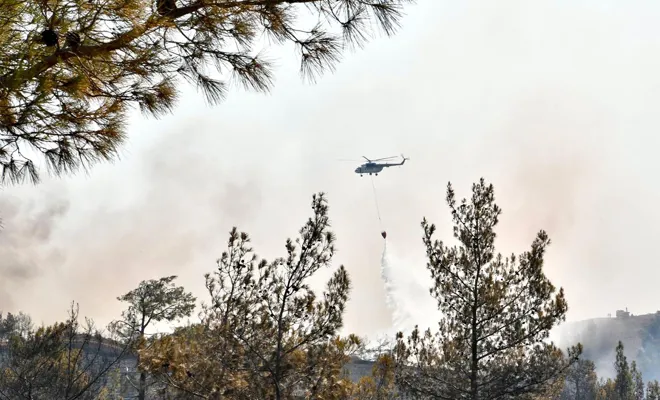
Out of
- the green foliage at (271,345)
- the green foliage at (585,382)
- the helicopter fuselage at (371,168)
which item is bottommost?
the green foliage at (271,345)

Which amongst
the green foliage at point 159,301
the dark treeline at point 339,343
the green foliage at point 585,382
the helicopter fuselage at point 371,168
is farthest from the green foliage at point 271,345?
the green foliage at point 585,382

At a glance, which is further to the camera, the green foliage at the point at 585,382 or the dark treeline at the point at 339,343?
the green foliage at the point at 585,382

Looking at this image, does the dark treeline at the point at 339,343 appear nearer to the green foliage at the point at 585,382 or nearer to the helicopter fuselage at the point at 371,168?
the helicopter fuselage at the point at 371,168

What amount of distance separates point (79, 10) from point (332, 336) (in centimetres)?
835

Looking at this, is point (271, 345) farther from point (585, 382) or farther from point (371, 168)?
point (585, 382)

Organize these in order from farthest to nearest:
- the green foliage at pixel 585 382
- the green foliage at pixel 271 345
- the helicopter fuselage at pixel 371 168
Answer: the green foliage at pixel 585 382
the helicopter fuselage at pixel 371 168
the green foliage at pixel 271 345

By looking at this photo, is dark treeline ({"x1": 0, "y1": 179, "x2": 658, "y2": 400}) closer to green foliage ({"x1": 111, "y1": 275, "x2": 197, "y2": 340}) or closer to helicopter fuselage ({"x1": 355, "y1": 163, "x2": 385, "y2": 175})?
green foliage ({"x1": 111, "y1": 275, "x2": 197, "y2": 340})

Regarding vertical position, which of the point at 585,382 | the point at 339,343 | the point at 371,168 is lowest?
the point at 339,343

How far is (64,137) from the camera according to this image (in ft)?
15.4

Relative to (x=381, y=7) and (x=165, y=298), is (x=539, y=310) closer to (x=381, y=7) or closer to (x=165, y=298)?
(x=381, y=7)

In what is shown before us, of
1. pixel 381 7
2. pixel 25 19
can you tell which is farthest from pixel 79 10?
pixel 381 7

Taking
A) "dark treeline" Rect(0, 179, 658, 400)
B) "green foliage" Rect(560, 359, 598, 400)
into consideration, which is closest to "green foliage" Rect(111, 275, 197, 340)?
"dark treeline" Rect(0, 179, 658, 400)

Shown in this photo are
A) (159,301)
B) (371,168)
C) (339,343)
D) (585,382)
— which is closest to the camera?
(339,343)

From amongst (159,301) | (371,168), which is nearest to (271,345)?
(159,301)
